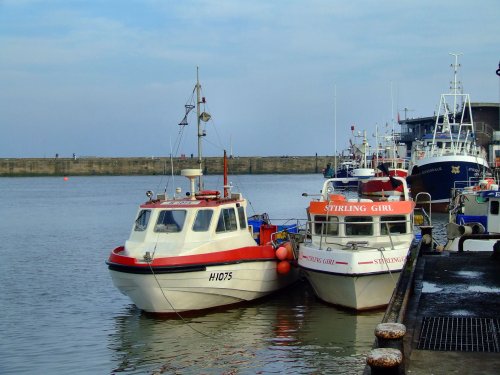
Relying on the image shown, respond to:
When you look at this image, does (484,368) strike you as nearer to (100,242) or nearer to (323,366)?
(323,366)

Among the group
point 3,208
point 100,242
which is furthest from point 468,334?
point 3,208

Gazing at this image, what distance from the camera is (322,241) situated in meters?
21.0

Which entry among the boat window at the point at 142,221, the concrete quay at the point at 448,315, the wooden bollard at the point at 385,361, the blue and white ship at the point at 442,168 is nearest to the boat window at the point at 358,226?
the concrete quay at the point at 448,315

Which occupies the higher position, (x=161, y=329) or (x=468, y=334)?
(x=468, y=334)

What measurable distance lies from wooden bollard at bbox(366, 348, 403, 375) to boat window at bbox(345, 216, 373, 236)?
44.1 feet

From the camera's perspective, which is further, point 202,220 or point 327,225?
point 327,225

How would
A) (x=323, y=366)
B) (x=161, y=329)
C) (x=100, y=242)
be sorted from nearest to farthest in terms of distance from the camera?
1. (x=323, y=366)
2. (x=161, y=329)
3. (x=100, y=242)

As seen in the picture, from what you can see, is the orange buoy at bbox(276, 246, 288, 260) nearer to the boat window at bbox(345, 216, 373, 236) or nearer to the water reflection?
the water reflection

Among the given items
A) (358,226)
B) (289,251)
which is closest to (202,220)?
(289,251)

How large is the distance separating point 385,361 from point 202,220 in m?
13.4

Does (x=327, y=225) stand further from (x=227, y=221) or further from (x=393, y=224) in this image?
(x=227, y=221)

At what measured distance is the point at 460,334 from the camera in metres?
9.64

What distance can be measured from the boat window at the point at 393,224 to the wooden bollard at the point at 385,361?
1348 cm

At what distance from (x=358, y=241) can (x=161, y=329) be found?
5800 millimetres
